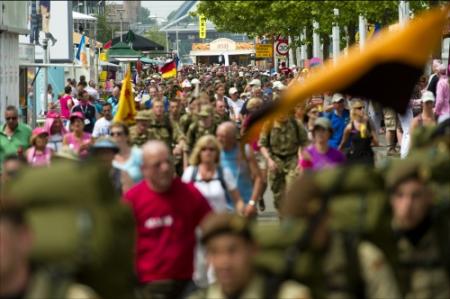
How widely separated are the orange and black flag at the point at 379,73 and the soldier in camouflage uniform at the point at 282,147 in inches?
394

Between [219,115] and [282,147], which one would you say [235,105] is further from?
[282,147]

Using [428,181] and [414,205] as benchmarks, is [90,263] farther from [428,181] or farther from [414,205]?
[428,181]

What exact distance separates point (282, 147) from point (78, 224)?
12299 millimetres

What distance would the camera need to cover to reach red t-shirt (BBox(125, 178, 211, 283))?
9.21 m

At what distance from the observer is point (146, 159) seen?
31.2 ft

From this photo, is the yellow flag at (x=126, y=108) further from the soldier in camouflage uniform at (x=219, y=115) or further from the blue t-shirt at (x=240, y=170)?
the blue t-shirt at (x=240, y=170)

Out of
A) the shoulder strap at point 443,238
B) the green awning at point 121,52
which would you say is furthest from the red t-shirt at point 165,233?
the green awning at point 121,52

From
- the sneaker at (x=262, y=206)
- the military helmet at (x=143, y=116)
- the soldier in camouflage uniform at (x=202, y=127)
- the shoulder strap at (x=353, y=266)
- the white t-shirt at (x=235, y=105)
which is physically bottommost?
the sneaker at (x=262, y=206)

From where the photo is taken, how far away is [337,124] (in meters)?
21.0

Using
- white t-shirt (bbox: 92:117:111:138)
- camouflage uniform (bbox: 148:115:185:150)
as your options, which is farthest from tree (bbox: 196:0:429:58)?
camouflage uniform (bbox: 148:115:185:150)

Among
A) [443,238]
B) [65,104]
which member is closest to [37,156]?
[443,238]

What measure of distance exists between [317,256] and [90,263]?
1.34m

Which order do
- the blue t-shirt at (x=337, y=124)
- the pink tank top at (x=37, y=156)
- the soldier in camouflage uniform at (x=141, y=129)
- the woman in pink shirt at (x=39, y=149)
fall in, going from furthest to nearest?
the blue t-shirt at (x=337, y=124) < the soldier in camouflage uniform at (x=141, y=129) < the woman in pink shirt at (x=39, y=149) < the pink tank top at (x=37, y=156)

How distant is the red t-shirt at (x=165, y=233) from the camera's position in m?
9.21
